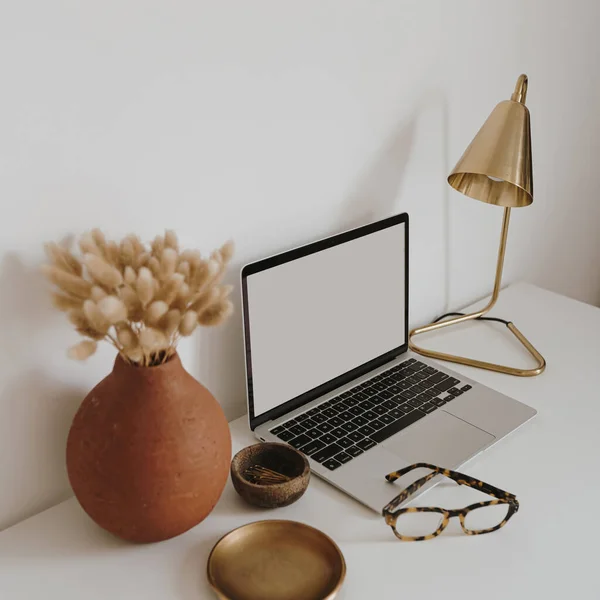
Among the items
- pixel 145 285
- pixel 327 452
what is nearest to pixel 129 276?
pixel 145 285

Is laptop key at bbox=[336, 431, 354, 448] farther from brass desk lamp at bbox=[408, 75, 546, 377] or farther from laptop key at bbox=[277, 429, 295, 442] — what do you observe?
brass desk lamp at bbox=[408, 75, 546, 377]

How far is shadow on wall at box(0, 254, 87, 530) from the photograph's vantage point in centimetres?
78

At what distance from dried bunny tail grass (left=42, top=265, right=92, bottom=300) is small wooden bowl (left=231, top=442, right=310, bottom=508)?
0.93 ft

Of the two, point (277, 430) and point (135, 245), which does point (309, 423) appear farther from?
point (135, 245)

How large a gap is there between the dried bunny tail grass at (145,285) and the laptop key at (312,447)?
35cm

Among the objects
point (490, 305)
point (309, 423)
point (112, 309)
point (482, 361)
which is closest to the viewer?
point (112, 309)

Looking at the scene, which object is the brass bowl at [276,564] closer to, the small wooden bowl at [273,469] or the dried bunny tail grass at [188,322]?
the small wooden bowl at [273,469]

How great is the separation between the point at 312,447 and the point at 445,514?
20cm

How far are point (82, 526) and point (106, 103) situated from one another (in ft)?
1.53

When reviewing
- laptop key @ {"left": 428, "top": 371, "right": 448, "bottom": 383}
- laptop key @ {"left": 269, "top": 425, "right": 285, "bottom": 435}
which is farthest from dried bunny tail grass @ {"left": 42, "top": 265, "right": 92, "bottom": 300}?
laptop key @ {"left": 428, "top": 371, "right": 448, "bottom": 383}

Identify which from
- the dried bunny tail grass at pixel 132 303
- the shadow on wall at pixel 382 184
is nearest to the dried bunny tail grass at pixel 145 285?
the dried bunny tail grass at pixel 132 303

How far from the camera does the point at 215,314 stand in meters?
0.77

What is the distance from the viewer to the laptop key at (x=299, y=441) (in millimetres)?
969

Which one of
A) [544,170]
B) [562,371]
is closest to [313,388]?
[562,371]
